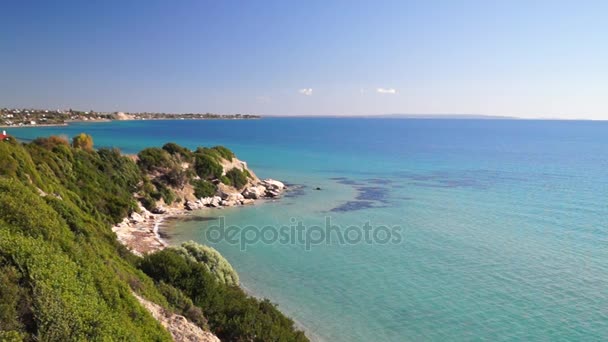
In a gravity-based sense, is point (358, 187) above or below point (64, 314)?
below

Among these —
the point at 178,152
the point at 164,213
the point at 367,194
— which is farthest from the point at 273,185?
the point at 164,213

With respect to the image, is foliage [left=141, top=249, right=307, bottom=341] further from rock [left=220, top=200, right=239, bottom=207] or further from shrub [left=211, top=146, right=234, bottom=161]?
shrub [left=211, top=146, right=234, bottom=161]

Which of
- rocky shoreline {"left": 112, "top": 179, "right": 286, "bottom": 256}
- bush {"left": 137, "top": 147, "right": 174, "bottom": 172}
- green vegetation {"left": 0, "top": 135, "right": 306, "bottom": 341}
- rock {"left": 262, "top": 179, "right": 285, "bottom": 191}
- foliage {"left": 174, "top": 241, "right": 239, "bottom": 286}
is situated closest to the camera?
green vegetation {"left": 0, "top": 135, "right": 306, "bottom": 341}

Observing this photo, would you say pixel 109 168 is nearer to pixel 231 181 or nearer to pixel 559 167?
pixel 231 181

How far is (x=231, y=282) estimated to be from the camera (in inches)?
746

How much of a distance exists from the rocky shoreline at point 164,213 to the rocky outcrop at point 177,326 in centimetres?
907

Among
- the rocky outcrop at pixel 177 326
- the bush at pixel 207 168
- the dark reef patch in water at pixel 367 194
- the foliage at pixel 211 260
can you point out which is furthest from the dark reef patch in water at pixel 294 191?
the rocky outcrop at pixel 177 326

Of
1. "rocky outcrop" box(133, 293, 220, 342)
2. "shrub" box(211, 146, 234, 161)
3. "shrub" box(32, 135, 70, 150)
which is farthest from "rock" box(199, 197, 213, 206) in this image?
"rocky outcrop" box(133, 293, 220, 342)

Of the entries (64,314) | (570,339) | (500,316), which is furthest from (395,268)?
(64,314)

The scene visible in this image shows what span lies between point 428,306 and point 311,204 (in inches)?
929

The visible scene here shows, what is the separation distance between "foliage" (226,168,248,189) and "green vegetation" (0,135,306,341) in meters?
23.4

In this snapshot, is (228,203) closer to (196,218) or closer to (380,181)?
(196,218)
